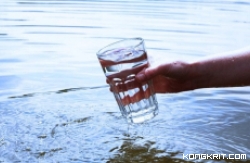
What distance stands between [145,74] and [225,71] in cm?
48

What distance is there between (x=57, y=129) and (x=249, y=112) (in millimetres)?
963

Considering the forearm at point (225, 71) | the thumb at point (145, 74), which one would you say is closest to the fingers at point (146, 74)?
the thumb at point (145, 74)

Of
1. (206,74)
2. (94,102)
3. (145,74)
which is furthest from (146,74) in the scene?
(94,102)

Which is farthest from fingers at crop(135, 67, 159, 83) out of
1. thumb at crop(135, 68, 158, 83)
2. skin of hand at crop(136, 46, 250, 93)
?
skin of hand at crop(136, 46, 250, 93)

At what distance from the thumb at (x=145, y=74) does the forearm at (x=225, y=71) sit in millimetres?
309

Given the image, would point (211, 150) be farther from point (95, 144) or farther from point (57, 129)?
point (57, 129)

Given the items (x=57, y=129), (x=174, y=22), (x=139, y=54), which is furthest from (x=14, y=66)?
(x=174, y=22)

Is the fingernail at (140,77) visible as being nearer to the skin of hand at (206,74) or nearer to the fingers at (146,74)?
the fingers at (146,74)

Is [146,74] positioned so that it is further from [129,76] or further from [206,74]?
[206,74]

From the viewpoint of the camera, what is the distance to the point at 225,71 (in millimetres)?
2215

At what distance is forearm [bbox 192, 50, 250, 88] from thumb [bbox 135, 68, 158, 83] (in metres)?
0.31

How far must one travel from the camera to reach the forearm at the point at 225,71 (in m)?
2.17

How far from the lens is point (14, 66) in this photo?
11.5 feet

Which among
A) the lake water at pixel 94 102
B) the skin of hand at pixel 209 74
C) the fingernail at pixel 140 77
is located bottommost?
the lake water at pixel 94 102
